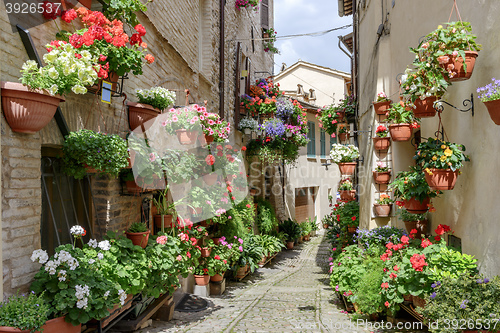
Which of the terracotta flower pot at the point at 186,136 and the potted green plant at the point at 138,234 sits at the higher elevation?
the terracotta flower pot at the point at 186,136

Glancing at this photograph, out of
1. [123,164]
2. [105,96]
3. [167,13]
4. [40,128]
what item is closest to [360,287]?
[123,164]

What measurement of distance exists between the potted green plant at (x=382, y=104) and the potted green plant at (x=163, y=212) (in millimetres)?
3882

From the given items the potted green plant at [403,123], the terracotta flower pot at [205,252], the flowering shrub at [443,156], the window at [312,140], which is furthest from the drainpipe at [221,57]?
the window at [312,140]

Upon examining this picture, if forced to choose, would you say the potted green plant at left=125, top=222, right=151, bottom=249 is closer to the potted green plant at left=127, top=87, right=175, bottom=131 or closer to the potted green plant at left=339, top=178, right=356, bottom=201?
the potted green plant at left=127, top=87, right=175, bottom=131

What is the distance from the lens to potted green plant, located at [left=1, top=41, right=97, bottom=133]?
10.3ft

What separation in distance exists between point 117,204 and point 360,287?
3.50m

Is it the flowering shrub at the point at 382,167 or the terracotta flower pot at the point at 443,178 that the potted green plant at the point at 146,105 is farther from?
the flowering shrub at the point at 382,167

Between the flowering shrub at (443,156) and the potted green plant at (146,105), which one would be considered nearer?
the flowering shrub at (443,156)

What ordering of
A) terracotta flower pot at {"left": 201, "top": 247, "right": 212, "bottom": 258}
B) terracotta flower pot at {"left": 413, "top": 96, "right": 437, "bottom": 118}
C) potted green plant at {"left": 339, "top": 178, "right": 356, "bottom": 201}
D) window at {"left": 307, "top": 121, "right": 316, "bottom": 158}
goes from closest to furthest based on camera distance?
terracotta flower pot at {"left": 413, "top": 96, "right": 437, "bottom": 118}
terracotta flower pot at {"left": 201, "top": 247, "right": 212, "bottom": 258}
potted green plant at {"left": 339, "top": 178, "right": 356, "bottom": 201}
window at {"left": 307, "top": 121, "right": 316, "bottom": 158}

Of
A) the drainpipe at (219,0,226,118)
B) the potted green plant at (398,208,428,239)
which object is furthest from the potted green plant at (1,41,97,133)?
the drainpipe at (219,0,226,118)

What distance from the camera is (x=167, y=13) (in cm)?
726

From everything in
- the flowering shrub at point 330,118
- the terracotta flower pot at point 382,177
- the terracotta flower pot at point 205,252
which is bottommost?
the terracotta flower pot at point 205,252

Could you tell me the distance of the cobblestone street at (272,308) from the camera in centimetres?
561

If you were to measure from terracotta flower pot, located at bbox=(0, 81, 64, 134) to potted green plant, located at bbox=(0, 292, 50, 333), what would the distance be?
4.22 feet
